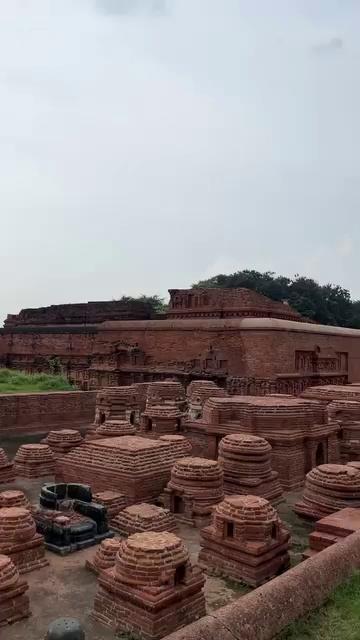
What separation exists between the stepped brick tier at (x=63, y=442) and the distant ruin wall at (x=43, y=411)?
2981mm

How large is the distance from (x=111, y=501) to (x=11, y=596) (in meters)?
2.12

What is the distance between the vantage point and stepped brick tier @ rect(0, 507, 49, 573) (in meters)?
4.56

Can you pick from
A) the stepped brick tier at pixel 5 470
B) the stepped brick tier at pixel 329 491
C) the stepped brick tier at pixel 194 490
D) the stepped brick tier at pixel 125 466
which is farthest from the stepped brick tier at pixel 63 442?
the stepped brick tier at pixel 329 491

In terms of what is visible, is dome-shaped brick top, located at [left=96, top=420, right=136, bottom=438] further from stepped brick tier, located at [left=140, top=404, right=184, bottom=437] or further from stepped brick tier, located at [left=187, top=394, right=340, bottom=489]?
stepped brick tier, located at [left=187, top=394, right=340, bottom=489]

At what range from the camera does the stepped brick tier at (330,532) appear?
15.2 ft

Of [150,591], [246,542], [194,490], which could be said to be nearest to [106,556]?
[150,591]

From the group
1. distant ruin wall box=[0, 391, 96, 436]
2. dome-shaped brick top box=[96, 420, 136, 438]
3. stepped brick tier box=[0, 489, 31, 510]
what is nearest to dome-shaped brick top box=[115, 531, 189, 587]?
stepped brick tier box=[0, 489, 31, 510]

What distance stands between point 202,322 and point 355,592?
419 inches

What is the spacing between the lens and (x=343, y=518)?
4.95 metres

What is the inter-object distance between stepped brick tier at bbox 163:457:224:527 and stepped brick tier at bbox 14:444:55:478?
2.49 m

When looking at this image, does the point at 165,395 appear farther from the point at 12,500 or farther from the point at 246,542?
the point at 246,542

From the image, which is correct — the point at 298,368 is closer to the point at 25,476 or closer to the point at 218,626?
the point at 25,476

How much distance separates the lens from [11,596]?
3.77 meters

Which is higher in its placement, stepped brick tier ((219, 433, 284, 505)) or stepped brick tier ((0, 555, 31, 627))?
stepped brick tier ((219, 433, 284, 505))
